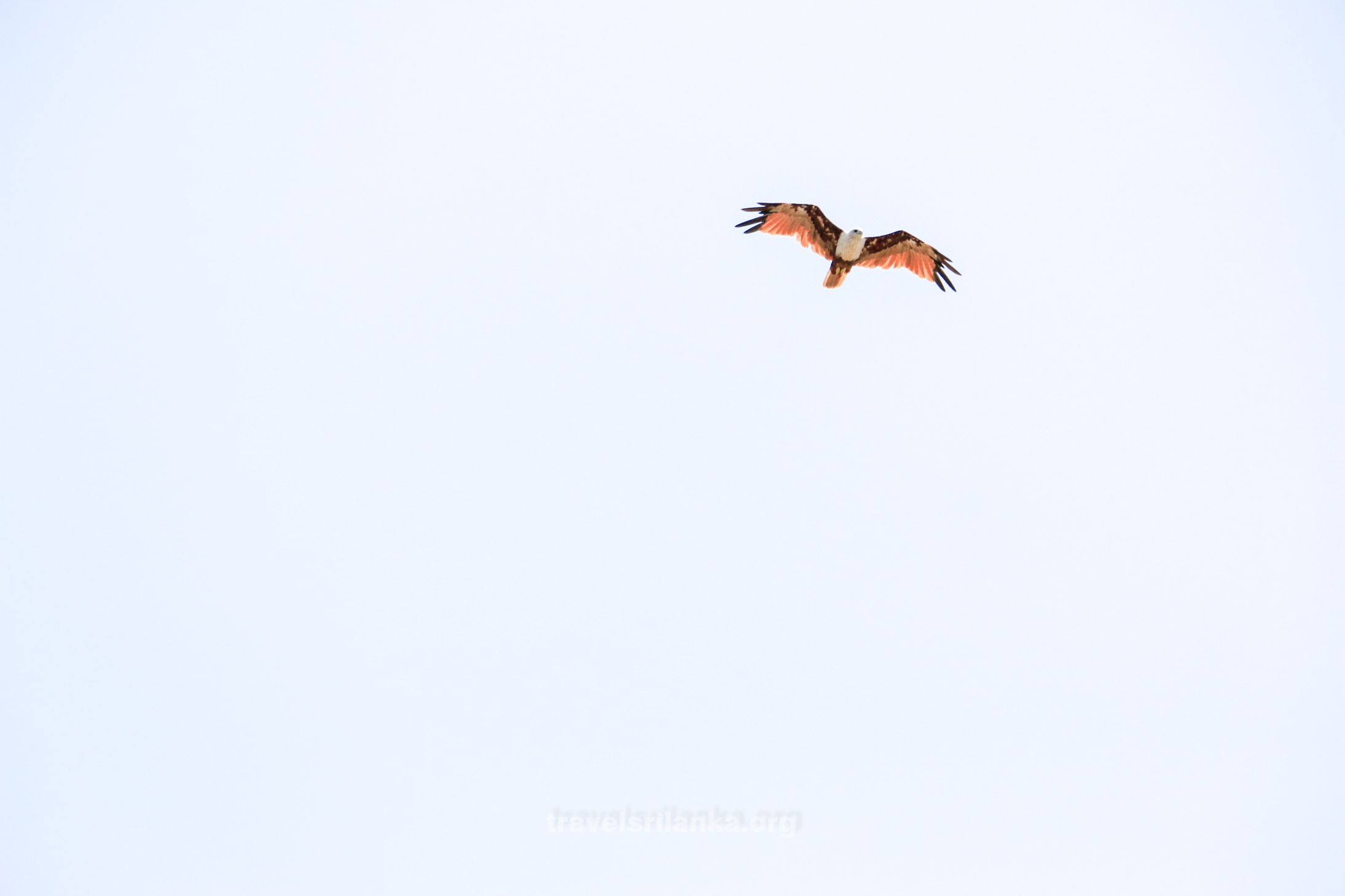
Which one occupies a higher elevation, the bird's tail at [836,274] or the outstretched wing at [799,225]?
the outstretched wing at [799,225]

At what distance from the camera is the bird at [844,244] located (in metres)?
23.3

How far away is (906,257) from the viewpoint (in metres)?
24.4

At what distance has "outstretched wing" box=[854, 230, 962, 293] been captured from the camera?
944 inches

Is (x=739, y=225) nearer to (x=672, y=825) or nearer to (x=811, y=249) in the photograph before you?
(x=811, y=249)

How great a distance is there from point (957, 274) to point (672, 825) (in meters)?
18.2

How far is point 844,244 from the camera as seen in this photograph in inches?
911

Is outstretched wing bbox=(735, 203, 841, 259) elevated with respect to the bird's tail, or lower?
elevated

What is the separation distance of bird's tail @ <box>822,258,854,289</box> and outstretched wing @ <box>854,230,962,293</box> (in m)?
0.35

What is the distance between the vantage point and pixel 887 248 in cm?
2417

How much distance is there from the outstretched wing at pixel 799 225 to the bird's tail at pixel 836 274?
0.26m

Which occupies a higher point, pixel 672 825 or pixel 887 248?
pixel 887 248

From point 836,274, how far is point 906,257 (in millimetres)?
1972

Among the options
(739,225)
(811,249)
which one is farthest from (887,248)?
(739,225)

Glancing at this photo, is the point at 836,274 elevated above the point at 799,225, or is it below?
below
